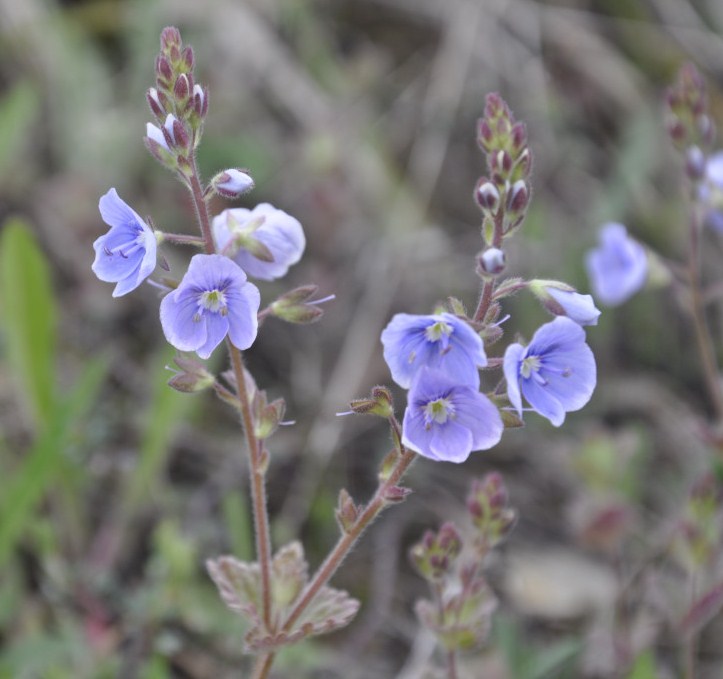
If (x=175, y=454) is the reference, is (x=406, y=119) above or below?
above

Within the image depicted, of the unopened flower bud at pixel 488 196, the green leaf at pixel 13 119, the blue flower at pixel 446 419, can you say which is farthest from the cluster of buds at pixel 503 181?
the green leaf at pixel 13 119

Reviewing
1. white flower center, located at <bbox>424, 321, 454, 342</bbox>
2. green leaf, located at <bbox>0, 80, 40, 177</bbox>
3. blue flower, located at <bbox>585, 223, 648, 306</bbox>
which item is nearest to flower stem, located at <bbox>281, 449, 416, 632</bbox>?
white flower center, located at <bbox>424, 321, 454, 342</bbox>

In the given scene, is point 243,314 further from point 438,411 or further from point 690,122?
point 690,122

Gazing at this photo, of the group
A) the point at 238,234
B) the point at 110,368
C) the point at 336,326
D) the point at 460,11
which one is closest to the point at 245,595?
the point at 238,234

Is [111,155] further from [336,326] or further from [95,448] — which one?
[95,448]

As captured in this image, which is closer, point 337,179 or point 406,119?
point 337,179

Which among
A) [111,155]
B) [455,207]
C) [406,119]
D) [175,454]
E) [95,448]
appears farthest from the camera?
[406,119]
